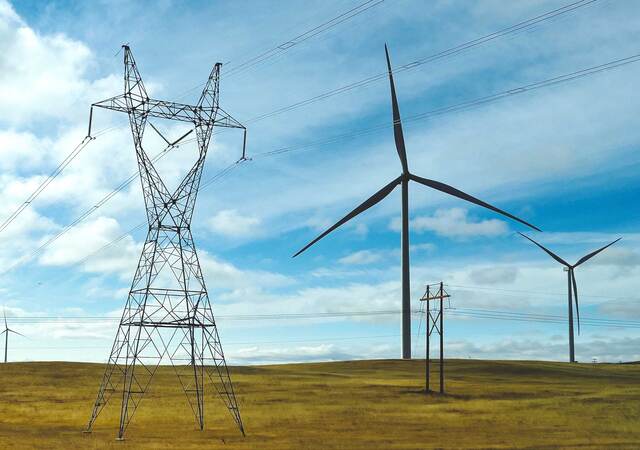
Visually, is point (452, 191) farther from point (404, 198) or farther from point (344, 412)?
point (344, 412)

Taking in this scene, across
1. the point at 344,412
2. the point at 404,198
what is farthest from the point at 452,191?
the point at 344,412

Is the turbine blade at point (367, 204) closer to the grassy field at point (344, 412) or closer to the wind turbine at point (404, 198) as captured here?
the wind turbine at point (404, 198)

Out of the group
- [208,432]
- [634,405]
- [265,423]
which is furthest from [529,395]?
[208,432]

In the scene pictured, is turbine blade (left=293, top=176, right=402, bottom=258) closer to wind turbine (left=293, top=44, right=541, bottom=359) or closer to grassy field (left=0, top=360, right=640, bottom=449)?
wind turbine (left=293, top=44, right=541, bottom=359)

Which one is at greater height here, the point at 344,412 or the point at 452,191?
the point at 452,191

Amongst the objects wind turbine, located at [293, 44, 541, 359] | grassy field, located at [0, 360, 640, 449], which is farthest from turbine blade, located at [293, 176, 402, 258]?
grassy field, located at [0, 360, 640, 449]

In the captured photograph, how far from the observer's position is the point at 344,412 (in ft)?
207

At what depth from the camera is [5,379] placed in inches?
3418

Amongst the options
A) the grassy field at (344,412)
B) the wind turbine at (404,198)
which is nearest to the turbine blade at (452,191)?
the wind turbine at (404,198)

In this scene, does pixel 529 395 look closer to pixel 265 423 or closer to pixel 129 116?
pixel 265 423

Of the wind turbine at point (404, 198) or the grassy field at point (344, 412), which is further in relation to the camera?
the wind turbine at point (404, 198)

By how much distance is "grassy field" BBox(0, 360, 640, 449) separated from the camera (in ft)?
149

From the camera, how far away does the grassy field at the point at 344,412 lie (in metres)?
45.5

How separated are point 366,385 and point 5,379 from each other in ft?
138
